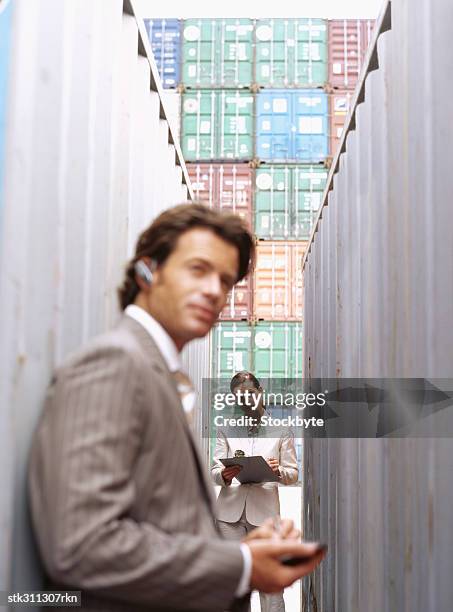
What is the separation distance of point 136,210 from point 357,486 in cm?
173

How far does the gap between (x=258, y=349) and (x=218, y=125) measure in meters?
4.53

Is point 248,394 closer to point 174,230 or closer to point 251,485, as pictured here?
point 251,485

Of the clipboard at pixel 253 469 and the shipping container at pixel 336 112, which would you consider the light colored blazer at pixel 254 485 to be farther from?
the shipping container at pixel 336 112

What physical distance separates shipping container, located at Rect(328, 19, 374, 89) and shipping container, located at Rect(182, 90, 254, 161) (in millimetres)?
1775

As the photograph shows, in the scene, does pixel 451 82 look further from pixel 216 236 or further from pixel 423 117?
pixel 216 236

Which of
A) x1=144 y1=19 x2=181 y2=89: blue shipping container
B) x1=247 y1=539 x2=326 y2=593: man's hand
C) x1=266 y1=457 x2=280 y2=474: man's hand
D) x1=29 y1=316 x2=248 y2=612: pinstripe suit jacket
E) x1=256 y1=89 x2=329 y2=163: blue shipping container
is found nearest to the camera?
x1=29 y1=316 x2=248 y2=612: pinstripe suit jacket

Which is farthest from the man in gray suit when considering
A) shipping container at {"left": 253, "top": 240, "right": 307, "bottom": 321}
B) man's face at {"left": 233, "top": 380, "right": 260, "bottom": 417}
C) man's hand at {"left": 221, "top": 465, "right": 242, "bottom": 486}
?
shipping container at {"left": 253, "top": 240, "right": 307, "bottom": 321}

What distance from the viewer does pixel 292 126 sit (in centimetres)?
1575

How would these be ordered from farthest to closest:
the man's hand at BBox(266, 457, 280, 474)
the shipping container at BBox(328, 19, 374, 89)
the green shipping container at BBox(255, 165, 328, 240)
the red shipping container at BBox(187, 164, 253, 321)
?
1. the shipping container at BBox(328, 19, 374, 89)
2. the red shipping container at BBox(187, 164, 253, 321)
3. the green shipping container at BBox(255, 165, 328, 240)
4. the man's hand at BBox(266, 457, 280, 474)

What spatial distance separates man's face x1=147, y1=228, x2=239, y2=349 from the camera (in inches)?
72.9

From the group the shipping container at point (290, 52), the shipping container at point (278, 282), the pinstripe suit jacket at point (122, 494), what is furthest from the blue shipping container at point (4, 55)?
the shipping container at point (290, 52)

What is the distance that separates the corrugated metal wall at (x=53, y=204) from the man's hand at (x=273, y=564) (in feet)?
1.65

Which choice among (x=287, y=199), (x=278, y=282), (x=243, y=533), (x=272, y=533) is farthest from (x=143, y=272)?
(x=287, y=199)

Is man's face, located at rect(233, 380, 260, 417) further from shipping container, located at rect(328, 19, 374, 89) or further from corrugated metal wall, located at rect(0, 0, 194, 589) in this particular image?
shipping container, located at rect(328, 19, 374, 89)
